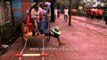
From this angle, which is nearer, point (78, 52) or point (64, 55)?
point (64, 55)

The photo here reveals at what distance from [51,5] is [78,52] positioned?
80.4 ft

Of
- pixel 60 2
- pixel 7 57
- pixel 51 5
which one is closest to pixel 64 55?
pixel 7 57

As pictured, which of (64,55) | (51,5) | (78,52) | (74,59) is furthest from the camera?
(51,5)

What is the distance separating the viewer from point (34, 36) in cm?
1412

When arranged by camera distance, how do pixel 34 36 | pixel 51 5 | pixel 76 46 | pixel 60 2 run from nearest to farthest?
pixel 34 36
pixel 76 46
pixel 51 5
pixel 60 2

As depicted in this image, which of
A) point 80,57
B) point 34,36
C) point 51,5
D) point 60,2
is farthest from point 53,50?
point 60,2

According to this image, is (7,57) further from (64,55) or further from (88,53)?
(88,53)

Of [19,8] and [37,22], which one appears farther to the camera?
[19,8]

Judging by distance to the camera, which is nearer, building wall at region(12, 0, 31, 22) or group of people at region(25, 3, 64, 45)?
group of people at region(25, 3, 64, 45)

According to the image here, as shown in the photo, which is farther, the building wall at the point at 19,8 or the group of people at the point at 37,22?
the building wall at the point at 19,8

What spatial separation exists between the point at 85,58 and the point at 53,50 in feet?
7.42

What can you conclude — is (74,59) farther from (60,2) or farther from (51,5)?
(60,2)

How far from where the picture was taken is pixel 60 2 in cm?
7688

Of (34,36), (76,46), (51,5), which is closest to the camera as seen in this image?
(34,36)
